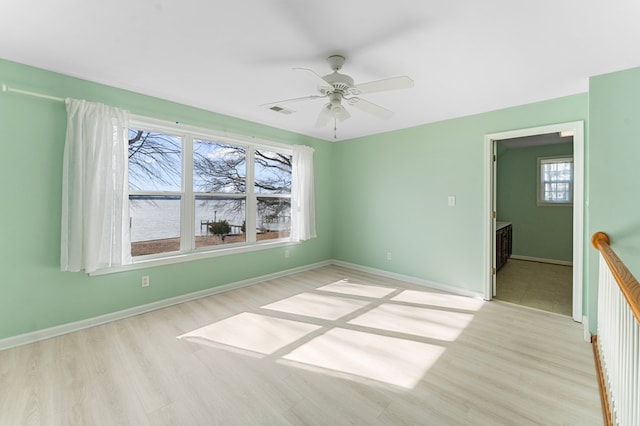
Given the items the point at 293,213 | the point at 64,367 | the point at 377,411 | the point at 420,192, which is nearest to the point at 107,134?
the point at 64,367

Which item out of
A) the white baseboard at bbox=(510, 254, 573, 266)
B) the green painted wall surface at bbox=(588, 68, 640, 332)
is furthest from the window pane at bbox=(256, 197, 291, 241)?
the white baseboard at bbox=(510, 254, 573, 266)

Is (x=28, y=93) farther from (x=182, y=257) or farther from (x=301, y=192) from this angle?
(x=301, y=192)

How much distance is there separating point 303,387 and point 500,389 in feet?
4.37

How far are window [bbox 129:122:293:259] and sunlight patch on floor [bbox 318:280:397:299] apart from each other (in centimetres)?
120

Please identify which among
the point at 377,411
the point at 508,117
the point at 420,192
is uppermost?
the point at 508,117

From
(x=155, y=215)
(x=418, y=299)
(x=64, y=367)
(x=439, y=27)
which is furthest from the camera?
(x=418, y=299)

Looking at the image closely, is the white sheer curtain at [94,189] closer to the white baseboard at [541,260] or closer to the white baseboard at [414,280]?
the white baseboard at [414,280]

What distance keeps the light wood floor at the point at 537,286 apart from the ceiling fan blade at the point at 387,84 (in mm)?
3060

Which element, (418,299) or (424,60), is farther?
(418,299)

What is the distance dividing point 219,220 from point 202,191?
18.6 inches

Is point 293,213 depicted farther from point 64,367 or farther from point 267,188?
point 64,367

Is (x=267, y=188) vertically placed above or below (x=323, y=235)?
above

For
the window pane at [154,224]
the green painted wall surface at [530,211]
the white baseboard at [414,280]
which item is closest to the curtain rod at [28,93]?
the window pane at [154,224]

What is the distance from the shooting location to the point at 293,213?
4629mm
